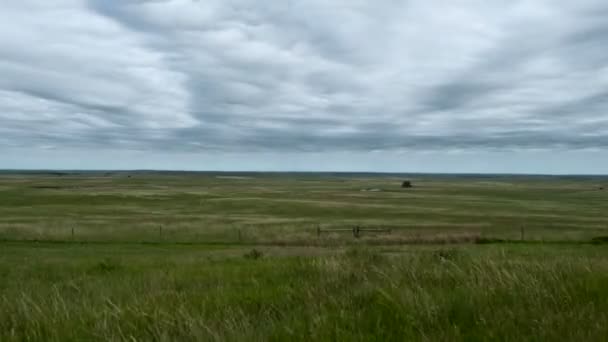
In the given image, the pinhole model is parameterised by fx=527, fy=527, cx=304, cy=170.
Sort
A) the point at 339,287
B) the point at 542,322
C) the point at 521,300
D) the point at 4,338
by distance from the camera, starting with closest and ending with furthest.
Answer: the point at 542,322, the point at 4,338, the point at 521,300, the point at 339,287

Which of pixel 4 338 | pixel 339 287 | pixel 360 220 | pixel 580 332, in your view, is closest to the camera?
pixel 580 332

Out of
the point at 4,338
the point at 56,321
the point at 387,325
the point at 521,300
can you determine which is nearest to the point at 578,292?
the point at 521,300

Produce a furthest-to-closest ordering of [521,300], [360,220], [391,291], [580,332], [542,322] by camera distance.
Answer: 1. [360,220]
2. [391,291]
3. [521,300]
4. [542,322]
5. [580,332]

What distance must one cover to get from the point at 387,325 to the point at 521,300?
5.09 ft

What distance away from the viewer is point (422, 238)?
37.8m

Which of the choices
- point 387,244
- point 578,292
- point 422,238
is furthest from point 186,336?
point 422,238

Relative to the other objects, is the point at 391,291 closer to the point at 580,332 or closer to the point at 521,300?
the point at 521,300

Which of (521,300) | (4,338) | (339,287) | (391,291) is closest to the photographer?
(4,338)

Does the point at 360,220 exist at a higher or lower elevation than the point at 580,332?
lower

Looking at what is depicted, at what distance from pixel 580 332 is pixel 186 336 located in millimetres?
3199

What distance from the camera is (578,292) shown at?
555 cm

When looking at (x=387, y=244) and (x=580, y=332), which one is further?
(x=387, y=244)

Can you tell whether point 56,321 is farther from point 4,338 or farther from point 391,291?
point 391,291

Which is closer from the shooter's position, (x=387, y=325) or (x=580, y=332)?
(x=580, y=332)
